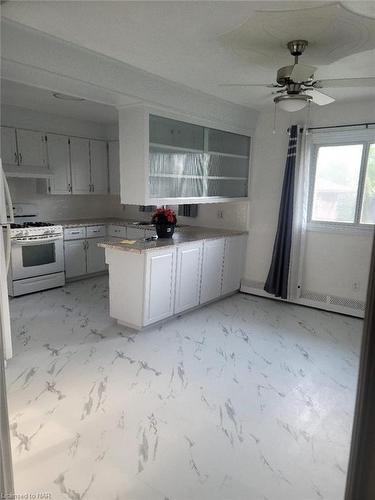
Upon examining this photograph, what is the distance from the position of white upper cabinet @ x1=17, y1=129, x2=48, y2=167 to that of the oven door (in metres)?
1.12

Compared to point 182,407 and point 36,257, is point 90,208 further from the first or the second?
point 182,407

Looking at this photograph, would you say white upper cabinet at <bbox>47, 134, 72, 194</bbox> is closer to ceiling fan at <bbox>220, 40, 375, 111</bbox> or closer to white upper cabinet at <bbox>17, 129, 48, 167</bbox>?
white upper cabinet at <bbox>17, 129, 48, 167</bbox>

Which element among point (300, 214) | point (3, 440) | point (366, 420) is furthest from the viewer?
point (300, 214)

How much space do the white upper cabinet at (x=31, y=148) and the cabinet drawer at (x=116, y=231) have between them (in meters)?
1.38

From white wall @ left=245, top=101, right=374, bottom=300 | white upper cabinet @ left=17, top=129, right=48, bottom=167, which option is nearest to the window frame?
white wall @ left=245, top=101, right=374, bottom=300

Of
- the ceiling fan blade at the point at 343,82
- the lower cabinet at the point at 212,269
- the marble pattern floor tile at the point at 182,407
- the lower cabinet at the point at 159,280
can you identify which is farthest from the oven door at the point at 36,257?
the ceiling fan blade at the point at 343,82

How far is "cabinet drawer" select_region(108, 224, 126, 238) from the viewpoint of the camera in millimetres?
5648

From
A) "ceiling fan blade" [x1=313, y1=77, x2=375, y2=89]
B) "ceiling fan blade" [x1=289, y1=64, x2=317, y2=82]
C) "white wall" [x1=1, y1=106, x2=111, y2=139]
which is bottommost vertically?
"ceiling fan blade" [x1=313, y1=77, x2=375, y2=89]

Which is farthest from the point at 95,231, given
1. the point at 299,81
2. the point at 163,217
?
the point at 299,81

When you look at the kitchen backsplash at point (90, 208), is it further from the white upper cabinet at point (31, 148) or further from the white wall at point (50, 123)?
the white wall at point (50, 123)

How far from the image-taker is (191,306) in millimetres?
4254

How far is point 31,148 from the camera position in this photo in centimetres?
494

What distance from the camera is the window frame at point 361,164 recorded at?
403 cm

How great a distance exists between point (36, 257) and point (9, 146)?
60.8 inches
